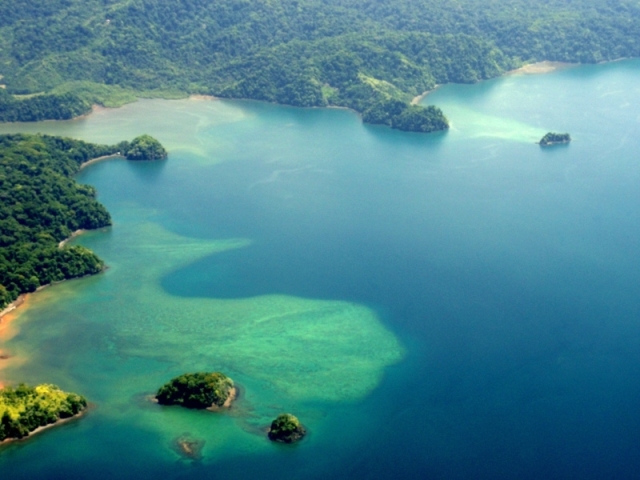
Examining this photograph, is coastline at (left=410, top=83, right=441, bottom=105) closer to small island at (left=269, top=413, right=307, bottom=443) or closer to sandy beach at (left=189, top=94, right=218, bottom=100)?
sandy beach at (left=189, top=94, right=218, bottom=100)

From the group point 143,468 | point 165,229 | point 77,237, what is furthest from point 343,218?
point 143,468

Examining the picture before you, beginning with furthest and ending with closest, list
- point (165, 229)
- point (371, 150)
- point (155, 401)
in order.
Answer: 1. point (371, 150)
2. point (165, 229)
3. point (155, 401)

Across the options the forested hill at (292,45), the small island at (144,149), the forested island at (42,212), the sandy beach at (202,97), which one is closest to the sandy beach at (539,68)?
the forested hill at (292,45)

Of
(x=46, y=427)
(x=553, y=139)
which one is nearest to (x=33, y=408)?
(x=46, y=427)

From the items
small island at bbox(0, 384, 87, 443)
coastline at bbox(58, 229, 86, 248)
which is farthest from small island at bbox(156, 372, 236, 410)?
coastline at bbox(58, 229, 86, 248)

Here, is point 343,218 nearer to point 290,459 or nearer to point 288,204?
point 288,204

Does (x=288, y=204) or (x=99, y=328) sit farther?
(x=288, y=204)
